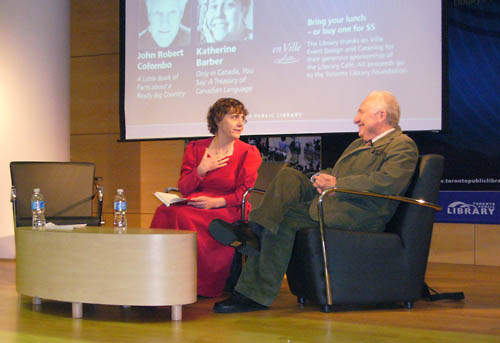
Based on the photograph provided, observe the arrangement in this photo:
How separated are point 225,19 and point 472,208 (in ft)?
8.34

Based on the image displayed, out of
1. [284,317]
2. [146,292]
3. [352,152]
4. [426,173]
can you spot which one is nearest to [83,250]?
[146,292]

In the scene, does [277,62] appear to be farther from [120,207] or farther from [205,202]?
[120,207]

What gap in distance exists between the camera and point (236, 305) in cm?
324

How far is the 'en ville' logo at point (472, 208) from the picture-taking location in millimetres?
5199

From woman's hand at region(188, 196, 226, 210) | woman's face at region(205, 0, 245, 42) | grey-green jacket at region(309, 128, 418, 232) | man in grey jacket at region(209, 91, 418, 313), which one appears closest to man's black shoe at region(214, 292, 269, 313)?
man in grey jacket at region(209, 91, 418, 313)

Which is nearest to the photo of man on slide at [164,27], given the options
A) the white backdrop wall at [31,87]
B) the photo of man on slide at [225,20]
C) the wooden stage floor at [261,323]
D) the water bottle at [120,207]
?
the photo of man on slide at [225,20]

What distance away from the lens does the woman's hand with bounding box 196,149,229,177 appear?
4.05 metres

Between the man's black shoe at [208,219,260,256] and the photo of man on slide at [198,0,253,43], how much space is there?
8.21 feet

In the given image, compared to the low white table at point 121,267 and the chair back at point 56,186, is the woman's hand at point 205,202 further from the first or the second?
the chair back at point 56,186

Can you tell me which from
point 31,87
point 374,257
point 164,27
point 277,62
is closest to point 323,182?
point 374,257

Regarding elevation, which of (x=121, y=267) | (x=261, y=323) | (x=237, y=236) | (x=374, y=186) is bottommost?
(x=261, y=323)

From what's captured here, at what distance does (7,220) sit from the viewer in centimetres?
587

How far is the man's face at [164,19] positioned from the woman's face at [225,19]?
0.30m

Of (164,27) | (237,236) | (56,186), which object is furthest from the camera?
(164,27)
